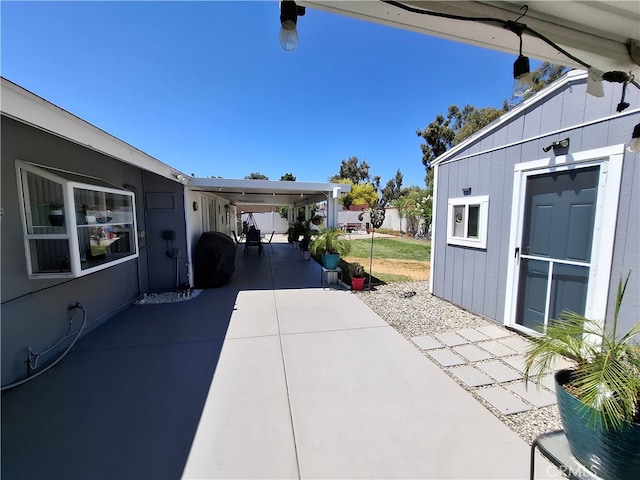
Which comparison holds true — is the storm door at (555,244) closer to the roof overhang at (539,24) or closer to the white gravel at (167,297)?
the roof overhang at (539,24)

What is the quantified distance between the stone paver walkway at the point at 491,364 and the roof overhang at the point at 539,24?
89.9 inches

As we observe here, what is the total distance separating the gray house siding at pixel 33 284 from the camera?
7.62 ft

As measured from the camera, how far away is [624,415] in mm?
1100

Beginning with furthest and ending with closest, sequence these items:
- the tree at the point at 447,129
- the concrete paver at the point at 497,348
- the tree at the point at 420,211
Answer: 1. the tree at the point at 447,129
2. the tree at the point at 420,211
3. the concrete paver at the point at 497,348

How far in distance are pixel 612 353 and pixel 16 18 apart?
5.14 metres

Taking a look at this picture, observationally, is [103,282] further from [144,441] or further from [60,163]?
[144,441]

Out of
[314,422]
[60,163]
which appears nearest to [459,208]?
[314,422]

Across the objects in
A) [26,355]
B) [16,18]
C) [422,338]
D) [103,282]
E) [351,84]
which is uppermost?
[351,84]

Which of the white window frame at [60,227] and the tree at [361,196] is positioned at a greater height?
the tree at [361,196]

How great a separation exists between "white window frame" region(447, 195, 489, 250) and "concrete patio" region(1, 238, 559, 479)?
1.96 meters

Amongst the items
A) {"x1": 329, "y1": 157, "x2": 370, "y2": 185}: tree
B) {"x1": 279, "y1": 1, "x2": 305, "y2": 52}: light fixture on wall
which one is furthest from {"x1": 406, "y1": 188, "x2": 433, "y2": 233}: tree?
{"x1": 329, "y1": 157, "x2": 370, "y2": 185}: tree

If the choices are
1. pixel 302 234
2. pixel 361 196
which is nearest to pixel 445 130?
pixel 361 196

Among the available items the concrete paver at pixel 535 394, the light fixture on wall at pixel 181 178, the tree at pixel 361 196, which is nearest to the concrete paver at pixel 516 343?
the concrete paver at pixel 535 394

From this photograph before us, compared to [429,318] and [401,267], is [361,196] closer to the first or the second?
[401,267]
